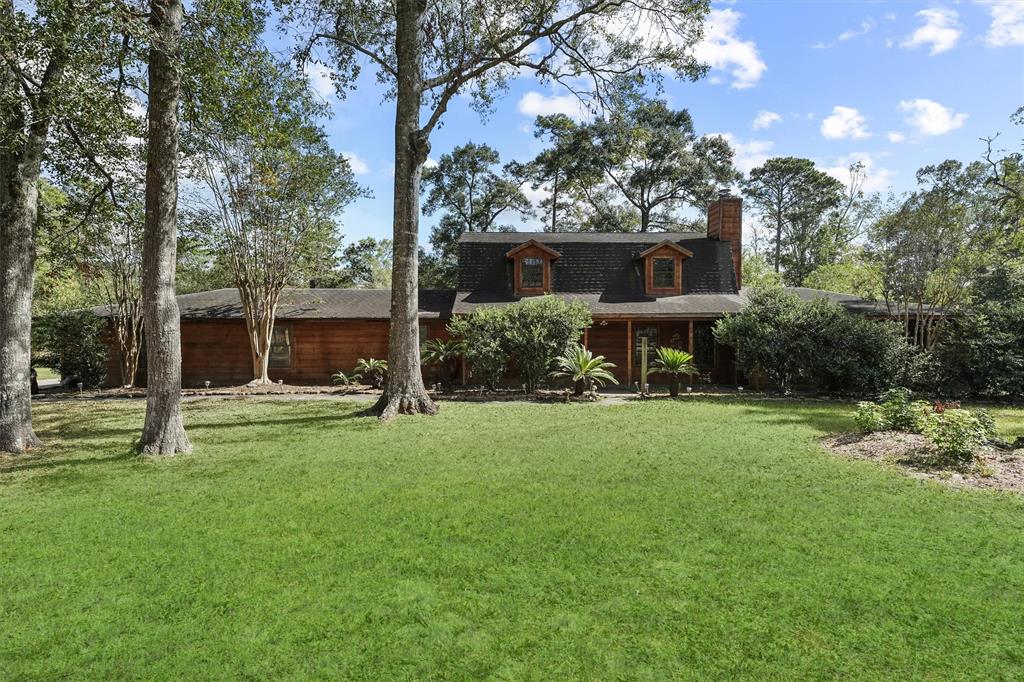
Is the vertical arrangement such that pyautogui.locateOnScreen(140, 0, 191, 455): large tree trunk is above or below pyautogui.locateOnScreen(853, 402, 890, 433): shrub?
above

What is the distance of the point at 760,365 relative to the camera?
15391 millimetres

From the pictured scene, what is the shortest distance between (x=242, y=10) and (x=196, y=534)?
822 centimetres

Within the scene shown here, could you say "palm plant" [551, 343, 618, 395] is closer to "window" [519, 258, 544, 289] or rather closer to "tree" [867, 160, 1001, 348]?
"window" [519, 258, 544, 289]

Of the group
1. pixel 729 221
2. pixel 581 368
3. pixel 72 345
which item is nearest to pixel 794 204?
pixel 729 221

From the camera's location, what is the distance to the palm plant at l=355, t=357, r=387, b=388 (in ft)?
57.1

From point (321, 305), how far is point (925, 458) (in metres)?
18.2

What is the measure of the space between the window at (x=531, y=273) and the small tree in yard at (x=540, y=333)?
14.3 feet

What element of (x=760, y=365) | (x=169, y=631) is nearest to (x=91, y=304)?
(x=169, y=631)

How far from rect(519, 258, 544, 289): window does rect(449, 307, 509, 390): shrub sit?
15.0 feet

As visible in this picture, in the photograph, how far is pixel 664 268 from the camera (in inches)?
790

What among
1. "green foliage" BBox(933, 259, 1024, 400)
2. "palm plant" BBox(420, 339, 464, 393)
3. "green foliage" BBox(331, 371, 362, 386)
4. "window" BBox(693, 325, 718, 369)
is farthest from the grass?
"window" BBox(693, 325, 718, 369)

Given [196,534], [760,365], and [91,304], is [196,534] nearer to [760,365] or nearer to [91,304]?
[760,365]

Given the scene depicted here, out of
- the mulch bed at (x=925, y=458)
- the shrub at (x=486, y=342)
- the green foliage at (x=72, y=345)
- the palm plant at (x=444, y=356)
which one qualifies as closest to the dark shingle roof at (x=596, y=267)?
the palm plant at (x=444, y=356)

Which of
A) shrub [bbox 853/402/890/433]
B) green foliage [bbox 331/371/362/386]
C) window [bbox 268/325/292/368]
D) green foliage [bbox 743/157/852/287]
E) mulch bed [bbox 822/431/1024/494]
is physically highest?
green foliage [bbox 743/157/852/287]
